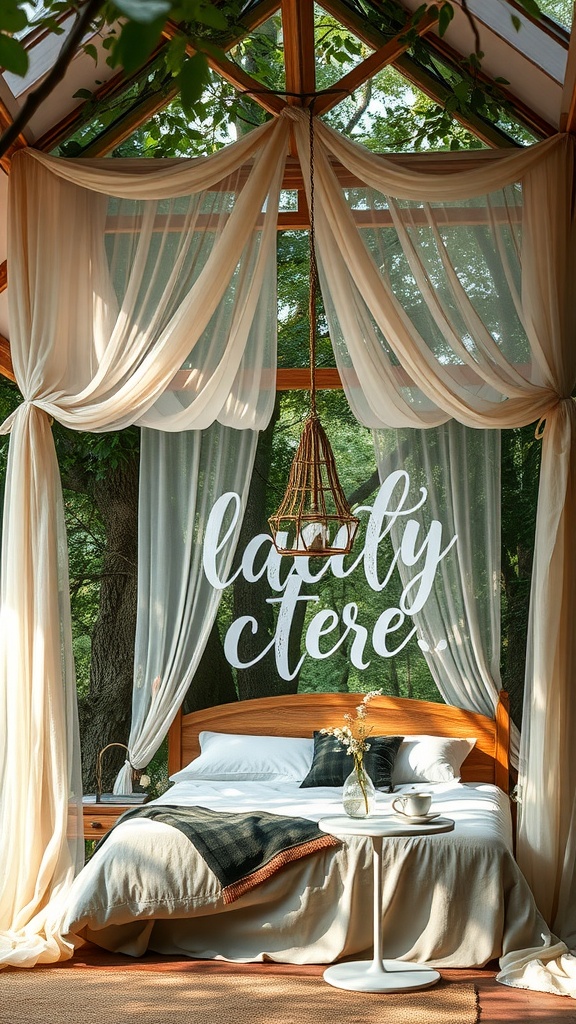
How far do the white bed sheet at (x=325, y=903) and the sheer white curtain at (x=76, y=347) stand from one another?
226mm

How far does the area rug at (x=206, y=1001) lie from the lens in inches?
144

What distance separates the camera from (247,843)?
4434mm

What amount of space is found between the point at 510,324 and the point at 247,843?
2.37 meters

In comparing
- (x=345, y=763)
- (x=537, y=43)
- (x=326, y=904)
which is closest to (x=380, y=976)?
(x=326, y=904)

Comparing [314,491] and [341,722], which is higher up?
[314,491]

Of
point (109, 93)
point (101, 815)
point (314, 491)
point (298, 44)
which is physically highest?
point (109, 93)

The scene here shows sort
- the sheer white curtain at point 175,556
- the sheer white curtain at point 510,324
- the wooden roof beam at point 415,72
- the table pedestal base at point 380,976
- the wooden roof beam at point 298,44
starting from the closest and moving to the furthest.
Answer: the table pedestal base at point 380,976 < the sheer white curtain at point 510,324 < the wooden roof beam at point 298,44 < the wooden roof beam at point 415,72 < the sheer white curtain at point 175,556

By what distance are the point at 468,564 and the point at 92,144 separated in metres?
2.95

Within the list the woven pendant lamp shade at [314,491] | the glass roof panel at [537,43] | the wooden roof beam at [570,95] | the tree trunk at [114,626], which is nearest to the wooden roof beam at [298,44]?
the glass roof panel at [537,43]

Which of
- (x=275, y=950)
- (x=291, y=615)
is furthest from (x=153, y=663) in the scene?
(x=275, y=950)

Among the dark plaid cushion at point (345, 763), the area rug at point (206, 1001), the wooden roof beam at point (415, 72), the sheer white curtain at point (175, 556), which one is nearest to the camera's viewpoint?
the area rug at point (206, 1001)

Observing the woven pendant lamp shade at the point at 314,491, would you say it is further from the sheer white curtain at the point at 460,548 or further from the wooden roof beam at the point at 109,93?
the wooden roof beam at the point at 109,93

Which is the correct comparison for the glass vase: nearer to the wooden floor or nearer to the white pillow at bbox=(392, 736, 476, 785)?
the wooden floor

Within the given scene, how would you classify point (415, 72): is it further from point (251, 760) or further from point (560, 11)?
point (251, 760)
